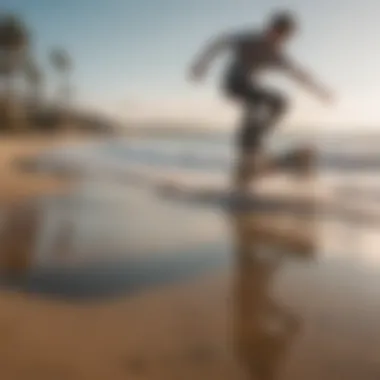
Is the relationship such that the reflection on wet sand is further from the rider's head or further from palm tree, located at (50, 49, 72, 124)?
the rider's head

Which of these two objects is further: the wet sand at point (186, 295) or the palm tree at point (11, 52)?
the palm tree at point (11, 52)

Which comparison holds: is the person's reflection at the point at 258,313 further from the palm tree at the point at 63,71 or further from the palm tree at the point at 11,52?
the palm tree at the point at 11,52

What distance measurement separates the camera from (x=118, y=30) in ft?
3.27

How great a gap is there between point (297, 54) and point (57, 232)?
554mm

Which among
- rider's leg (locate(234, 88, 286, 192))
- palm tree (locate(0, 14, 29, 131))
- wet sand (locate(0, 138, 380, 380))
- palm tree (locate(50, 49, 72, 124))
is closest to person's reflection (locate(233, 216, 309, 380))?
wet sand (locate(0, 138, 380, 380))

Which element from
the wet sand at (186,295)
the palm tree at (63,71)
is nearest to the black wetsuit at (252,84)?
the wet sand at (186,295)

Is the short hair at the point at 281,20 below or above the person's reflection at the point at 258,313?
above

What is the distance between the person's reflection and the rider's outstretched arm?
0.98 ft

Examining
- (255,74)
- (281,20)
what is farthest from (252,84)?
(281,20)

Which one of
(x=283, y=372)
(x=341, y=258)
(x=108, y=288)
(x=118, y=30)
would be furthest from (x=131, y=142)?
(x=283, y=372)

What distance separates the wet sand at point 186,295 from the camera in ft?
2.11

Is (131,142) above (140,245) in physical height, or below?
above

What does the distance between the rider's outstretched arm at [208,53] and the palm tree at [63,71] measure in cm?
25

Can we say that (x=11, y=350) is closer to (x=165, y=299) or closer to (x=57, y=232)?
(x=165, y=299)
